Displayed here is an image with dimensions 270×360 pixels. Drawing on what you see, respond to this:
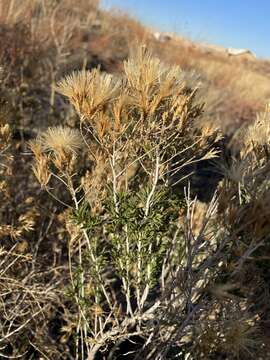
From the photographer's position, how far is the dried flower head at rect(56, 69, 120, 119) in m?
1.42

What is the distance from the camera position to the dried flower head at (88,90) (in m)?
1.42

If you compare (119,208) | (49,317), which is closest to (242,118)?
(49,317)

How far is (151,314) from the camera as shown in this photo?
1864 millimetres

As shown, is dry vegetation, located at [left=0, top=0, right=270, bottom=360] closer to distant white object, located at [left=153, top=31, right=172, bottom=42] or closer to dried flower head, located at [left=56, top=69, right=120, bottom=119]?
dried flower head, located at [left=56, top=69, right=120, bottom=119]

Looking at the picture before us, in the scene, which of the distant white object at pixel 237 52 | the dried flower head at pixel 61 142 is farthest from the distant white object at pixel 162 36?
the dried flower head at pixel 61 142

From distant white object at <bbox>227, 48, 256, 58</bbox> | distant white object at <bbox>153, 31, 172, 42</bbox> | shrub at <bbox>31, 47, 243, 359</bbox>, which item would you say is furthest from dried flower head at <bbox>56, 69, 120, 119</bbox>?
A: distant white object at <bbox>227, 48, 256, 58</bbox>

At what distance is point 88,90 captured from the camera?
1422mm

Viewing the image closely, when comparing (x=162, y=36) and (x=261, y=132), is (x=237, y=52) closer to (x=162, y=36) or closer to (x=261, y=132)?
(x=162, y=36)

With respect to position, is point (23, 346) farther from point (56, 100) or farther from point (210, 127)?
point (56, 100)

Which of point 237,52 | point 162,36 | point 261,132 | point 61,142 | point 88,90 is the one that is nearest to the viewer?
point 88,90

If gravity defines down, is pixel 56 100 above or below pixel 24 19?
below

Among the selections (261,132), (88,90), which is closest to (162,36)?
(261,132)

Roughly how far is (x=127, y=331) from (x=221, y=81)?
12.1m

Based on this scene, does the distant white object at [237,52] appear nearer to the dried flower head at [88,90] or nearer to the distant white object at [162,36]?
the distant white object at [162,36]
